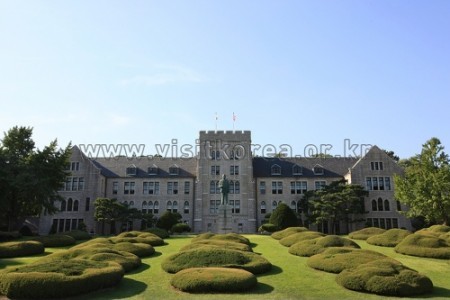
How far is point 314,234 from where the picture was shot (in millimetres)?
35656

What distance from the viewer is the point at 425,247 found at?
30531 millimetres

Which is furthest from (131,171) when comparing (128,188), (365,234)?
(365,234)

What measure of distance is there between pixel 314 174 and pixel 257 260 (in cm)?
4534

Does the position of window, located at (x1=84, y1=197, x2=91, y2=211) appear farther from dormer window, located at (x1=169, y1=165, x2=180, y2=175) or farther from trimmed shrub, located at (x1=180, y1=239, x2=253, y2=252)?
trimmed shrub, located at (x1=180, y1=239, x2=253, y2=252)

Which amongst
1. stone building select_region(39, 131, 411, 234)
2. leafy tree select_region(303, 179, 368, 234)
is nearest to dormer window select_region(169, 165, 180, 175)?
stone building select_region(39, 131, 411, 234)

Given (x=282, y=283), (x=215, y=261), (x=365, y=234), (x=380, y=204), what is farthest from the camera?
(x=380, y=204)

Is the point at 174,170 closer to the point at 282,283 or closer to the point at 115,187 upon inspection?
the point at 115,187

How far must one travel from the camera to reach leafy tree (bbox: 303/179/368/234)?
5634 centimetres

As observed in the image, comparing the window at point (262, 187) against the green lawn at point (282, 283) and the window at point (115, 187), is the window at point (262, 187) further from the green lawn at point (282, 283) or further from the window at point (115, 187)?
the green lawn at point (282, 283)

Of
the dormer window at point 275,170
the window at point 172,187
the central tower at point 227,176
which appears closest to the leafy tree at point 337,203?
the dormer window at point 275,170

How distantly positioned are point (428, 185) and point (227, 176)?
95.5ft

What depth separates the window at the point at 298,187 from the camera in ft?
220

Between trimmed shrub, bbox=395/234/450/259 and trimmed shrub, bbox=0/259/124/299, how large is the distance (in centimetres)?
2094

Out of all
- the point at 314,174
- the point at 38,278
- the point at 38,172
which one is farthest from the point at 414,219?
the point at 38,278
